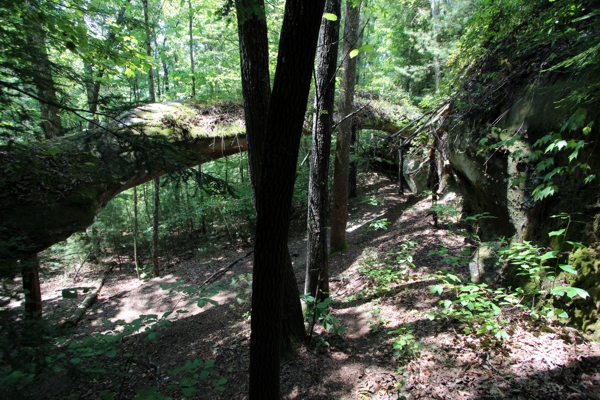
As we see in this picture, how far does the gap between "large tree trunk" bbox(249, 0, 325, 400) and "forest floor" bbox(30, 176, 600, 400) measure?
0.83m

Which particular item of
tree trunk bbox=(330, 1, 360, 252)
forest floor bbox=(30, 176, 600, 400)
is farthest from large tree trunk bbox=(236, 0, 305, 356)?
tree trunk bbox=(330, 1, 360, 252)

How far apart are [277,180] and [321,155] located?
265 centimetres

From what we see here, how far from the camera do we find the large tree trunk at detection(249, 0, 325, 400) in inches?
65.4

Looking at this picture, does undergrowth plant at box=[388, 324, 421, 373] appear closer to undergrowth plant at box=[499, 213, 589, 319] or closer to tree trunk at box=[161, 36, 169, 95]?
undergrowth plant at box=[499, 213, 589, 319]

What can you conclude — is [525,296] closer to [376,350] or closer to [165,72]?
[376,350]

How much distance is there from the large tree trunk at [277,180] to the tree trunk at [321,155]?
1.83m

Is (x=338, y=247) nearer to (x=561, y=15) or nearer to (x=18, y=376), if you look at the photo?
(x=561, y=15)

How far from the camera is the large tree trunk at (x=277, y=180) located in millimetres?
1660

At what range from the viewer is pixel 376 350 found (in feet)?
11.9

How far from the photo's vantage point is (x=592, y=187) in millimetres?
2951

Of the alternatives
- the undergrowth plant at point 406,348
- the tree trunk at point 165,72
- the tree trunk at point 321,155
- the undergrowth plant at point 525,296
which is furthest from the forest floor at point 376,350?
the tree trunk at point 165,72

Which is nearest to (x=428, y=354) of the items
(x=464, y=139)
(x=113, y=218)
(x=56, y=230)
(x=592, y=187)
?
(x=592, y=187)

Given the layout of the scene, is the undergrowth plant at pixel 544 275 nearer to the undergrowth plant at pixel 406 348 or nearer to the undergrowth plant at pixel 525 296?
the undergrowth plant at pixel 525 296

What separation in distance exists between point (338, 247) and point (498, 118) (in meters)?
4.95
